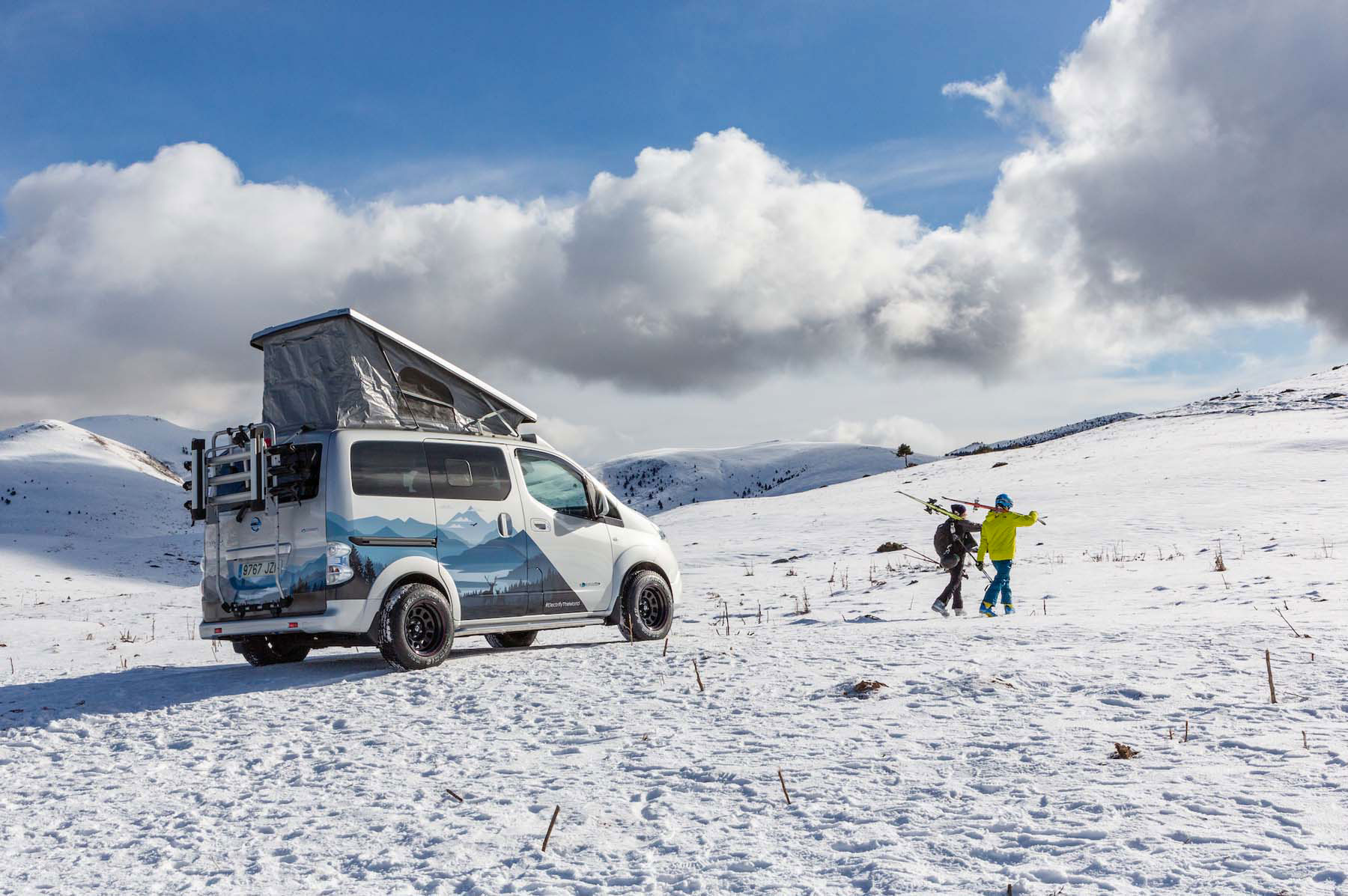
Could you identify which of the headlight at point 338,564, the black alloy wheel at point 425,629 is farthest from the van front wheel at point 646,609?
the headlight at point 338,564

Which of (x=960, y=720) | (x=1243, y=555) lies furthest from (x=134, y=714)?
(x=1243, y=555)

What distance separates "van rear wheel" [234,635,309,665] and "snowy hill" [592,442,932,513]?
12724cm

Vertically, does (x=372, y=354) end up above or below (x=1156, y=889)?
above

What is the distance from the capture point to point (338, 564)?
9.59 meters

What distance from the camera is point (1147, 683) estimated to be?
7602 millimetres

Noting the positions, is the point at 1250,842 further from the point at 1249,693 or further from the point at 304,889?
the point at 304,889

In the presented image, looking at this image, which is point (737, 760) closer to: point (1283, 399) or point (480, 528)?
point (480, 528)

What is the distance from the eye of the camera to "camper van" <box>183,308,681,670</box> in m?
9.73

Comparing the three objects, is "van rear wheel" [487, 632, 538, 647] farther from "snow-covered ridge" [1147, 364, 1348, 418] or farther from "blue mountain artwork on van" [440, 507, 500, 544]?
"snow-covered ridge" [1147, 364, 1348, 418]

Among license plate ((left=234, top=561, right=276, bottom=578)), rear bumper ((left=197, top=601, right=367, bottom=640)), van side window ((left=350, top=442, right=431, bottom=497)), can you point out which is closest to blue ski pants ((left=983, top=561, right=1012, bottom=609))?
van side window ((left=350, top=442, right=431, bottom=497))

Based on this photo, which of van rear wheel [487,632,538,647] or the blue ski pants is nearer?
van rear wheel [487,632,538,647]

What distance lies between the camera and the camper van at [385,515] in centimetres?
973

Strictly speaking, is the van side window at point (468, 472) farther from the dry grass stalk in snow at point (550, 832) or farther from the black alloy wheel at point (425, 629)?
the dry grass stalk in snow at point (550, 832)

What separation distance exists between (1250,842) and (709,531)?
105ft
